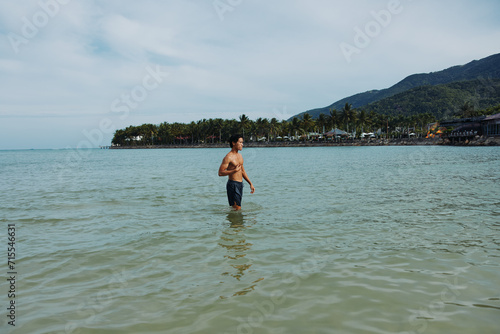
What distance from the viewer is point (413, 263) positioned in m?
5.18

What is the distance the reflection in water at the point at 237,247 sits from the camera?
4900 mm

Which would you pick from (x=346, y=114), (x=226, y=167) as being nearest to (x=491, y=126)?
(x=346, y=114)

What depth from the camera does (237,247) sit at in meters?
6.25

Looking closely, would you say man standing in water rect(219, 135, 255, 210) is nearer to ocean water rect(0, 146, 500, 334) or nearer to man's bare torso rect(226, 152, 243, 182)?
man's bare torso rect(226, 152, 243, 182)

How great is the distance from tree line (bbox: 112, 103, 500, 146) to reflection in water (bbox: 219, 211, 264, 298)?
122 metres

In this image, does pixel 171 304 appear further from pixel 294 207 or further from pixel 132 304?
pixel 294 207

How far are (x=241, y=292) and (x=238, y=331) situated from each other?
841mm

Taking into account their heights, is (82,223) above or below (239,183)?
below

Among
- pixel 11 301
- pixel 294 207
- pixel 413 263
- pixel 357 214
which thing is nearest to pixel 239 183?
pixel 294 207

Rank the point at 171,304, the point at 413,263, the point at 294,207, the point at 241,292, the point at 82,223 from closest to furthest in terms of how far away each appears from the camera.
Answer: the point at 171,304
the point at 241,292
the point at 413,263
the point at 82,223
the point at 294,207

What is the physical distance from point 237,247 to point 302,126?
5332 inches

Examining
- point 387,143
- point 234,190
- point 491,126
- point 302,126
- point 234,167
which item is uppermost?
point 302,126

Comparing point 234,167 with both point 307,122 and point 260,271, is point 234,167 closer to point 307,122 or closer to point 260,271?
point 260,271

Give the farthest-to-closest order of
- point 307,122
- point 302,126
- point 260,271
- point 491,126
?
point 302,126 → point 307,122 → point 491,126 → point 260,271
